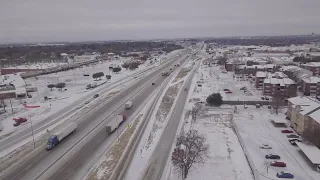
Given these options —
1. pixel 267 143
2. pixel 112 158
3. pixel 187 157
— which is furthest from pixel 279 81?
pixel 112 158

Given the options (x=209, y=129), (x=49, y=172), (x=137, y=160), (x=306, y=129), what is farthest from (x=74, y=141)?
(x=306, y=129)

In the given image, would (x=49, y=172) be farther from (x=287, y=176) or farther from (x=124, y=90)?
(x=124, y=90)

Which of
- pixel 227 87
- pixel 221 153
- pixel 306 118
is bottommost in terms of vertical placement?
pixel 221 153

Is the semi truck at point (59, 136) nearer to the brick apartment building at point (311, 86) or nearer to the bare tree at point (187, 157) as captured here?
the bare tree at point (187, 157)

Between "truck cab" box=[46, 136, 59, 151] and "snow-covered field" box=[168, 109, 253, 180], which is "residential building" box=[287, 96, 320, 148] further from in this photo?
"truck cab" box=[46, 136, 59, 151]

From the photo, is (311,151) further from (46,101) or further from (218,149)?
(46,101)

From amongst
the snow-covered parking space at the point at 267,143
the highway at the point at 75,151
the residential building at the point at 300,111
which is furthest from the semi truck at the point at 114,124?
the residential building at the point at 300,111
